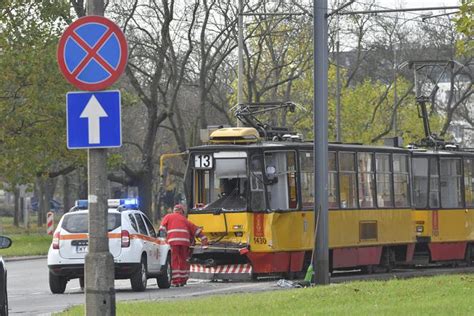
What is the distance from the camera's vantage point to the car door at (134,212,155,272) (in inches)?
1028

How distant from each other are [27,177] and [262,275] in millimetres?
22953

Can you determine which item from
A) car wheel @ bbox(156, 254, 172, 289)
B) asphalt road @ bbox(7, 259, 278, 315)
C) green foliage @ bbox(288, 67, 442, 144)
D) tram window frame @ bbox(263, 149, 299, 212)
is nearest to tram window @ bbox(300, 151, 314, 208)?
tram window frame @ bbox(263, 149, 299, 212)

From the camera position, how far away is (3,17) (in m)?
48.7

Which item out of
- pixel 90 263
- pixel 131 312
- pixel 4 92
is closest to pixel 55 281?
pixel 131 312

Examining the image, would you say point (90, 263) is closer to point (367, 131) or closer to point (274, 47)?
point (274, 47)

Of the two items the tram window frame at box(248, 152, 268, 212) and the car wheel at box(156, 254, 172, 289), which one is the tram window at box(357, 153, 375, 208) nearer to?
the tram window frame at box(248, 152, 268, 212)

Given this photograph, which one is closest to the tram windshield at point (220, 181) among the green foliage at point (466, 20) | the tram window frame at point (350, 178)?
the tram window frame at point (350, 178)

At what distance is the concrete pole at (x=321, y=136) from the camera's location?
2544 cm

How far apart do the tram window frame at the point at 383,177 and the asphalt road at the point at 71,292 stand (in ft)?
16.7

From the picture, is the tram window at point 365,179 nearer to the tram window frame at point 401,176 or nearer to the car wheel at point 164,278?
the tram window frame at point 401,176

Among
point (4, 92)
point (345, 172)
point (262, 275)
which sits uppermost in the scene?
point (4, 92)

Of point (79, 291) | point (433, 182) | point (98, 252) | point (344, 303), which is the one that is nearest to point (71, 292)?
point (79, 291)

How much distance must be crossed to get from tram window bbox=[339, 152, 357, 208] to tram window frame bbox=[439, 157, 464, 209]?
567cm

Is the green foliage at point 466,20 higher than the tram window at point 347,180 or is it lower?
higher
